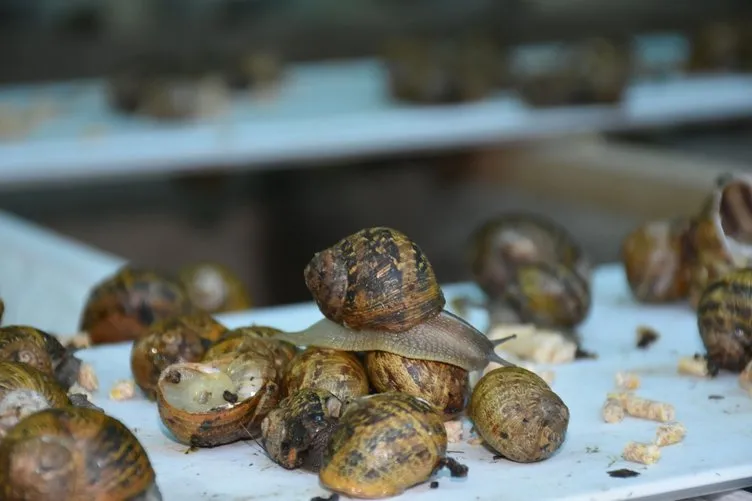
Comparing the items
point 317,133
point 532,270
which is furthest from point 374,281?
point 317,133

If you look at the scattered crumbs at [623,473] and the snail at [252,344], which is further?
the snail at [252,344]

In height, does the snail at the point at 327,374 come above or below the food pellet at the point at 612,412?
above

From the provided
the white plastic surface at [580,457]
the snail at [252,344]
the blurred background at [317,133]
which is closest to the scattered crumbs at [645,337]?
the white plastic surface at [580,457]

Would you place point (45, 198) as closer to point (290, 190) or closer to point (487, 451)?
point (290, 190)

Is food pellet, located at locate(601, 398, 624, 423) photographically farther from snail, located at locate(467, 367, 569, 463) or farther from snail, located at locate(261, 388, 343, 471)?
snail, located at locate(261, 388, 343, 471)

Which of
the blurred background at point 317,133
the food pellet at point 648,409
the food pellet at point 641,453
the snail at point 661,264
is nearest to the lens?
the food pellet at point 641,453

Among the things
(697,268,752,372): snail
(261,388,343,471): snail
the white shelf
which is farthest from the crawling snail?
the white shelf

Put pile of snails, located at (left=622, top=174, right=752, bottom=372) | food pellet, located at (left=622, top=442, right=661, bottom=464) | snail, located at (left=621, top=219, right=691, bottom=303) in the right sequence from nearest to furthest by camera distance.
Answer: food pellet, located at (left=622, top=442, right=661, bottom=464) → pile of snails, located at (left=622, top=174, right=752, bottom=372) → snail, located at (left=621, top=219, right=691, bottom=303)

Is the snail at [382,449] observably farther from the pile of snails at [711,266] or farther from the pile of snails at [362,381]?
the pile of snails at [711,266]
